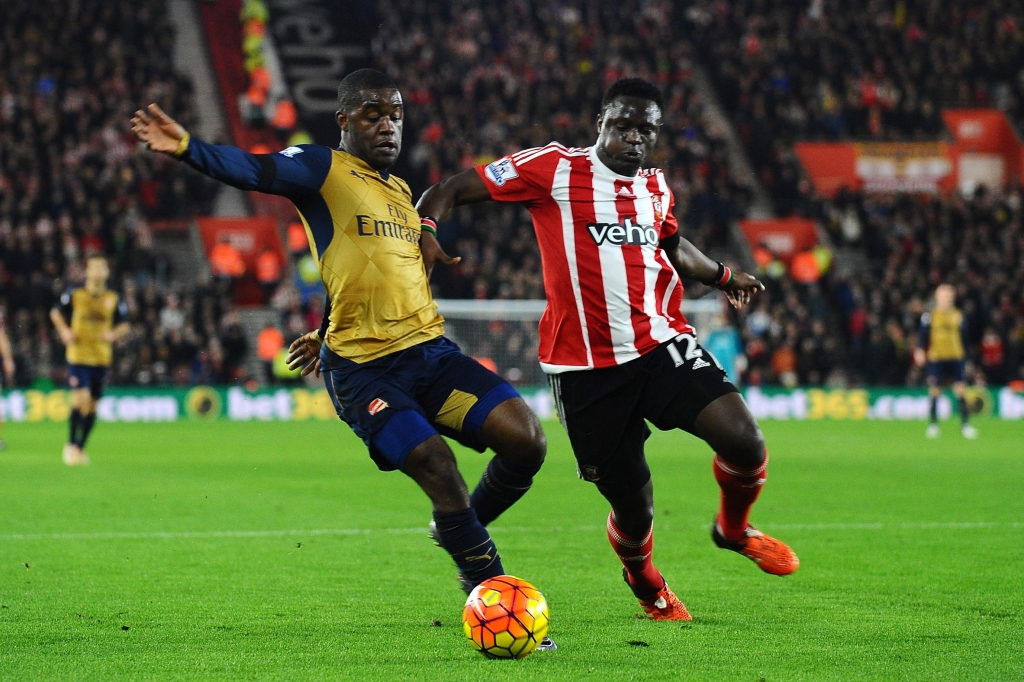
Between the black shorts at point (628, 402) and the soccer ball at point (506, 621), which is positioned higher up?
the black shorts at point (628, 402)

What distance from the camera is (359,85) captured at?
5.44m

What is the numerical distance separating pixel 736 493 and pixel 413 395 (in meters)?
1.45

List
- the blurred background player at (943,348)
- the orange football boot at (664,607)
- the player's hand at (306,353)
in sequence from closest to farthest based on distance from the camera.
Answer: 1. the orange football boot at (664,607)
2. the player's hand at (306,353)
3. the blurred background player at (943,348)

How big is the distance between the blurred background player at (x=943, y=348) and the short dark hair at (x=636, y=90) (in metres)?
14.3

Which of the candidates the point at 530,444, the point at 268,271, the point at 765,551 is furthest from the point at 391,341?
the point at 268,271

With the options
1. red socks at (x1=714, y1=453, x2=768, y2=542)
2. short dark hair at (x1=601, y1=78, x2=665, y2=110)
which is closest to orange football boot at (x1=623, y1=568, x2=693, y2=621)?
red socks at (x1=714, y1=453, x2=768, y2=542)

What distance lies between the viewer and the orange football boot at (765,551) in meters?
5.55

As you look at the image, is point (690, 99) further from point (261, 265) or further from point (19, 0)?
point (19, 0)

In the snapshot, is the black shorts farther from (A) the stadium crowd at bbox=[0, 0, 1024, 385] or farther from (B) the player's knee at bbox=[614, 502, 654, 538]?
(A) the stadium crowd at bbox=[0, 0, 1024, 385]

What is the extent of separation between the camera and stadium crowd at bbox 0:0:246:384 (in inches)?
905

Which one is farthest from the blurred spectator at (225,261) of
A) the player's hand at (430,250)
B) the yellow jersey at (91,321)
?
the player's hand at (430,250)

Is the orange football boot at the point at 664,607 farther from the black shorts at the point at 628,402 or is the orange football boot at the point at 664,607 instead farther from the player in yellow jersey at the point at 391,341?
the player in yellow jersey at the point at 391,341

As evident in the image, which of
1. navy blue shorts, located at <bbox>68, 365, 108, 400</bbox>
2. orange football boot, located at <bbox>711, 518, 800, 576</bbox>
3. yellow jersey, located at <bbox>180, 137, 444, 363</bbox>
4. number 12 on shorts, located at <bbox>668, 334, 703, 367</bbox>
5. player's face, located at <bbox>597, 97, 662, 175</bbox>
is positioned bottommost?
navy blue shorts, located at <bbox>68, 365, 108, 400</bbox>

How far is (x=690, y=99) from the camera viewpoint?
31.0 meters
